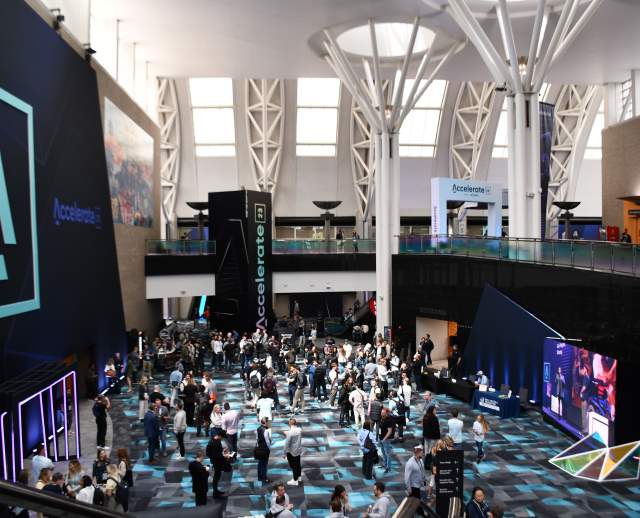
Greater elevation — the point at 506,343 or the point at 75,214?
the point at 75,214

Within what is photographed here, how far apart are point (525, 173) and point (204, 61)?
17.1 m

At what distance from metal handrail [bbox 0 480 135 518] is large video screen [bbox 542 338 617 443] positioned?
13.1 meters

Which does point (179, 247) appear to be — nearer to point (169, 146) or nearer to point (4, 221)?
point (169, 146)

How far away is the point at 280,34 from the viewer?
998 inches

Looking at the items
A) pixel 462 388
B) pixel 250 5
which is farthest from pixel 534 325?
pixel 250 5

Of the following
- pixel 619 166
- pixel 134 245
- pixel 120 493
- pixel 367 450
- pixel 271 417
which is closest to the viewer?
pixel 120 493

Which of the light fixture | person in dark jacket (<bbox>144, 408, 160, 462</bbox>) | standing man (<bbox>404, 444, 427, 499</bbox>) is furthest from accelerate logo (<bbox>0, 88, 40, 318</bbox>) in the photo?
the light fixture

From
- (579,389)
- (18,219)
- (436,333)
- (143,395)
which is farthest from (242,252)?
(579,389)

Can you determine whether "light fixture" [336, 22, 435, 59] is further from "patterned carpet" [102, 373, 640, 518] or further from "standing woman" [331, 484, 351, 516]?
"standing woman" [331, 484, 351, 516]

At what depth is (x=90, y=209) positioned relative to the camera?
1883cm

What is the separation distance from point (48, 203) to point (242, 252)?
1393 centimetres

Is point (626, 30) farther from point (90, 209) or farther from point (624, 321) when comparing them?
point (90, 209)

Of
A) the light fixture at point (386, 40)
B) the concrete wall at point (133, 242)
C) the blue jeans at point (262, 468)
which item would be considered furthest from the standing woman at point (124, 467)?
the light fixture at point (386, 40)

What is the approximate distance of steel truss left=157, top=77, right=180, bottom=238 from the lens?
39.3m
